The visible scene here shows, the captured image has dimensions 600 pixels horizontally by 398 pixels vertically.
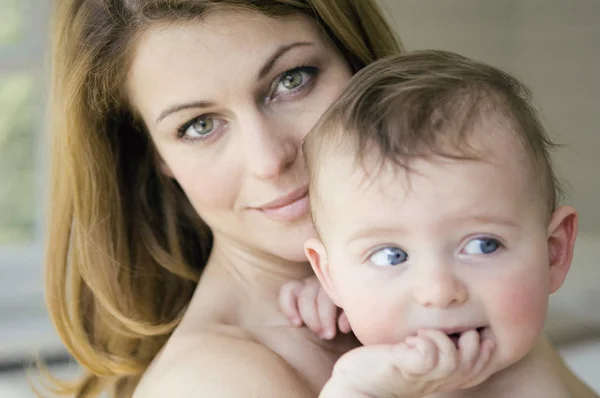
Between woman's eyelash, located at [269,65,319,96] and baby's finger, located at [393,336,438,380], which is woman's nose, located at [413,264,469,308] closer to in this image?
baby's finger, located at [393,336,438,380]

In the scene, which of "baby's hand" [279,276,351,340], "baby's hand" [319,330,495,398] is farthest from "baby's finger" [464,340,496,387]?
"baby's hand" [279,276,351,340]

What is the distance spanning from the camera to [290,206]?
1.61 m

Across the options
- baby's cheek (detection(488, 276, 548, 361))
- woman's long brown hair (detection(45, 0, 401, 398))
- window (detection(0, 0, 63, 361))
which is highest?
baby's cheek (detection(488, 276, 548, 361))

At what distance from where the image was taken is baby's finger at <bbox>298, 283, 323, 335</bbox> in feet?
5.48

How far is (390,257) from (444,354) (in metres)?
0.13

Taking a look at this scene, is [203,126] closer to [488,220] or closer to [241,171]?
[241,171]

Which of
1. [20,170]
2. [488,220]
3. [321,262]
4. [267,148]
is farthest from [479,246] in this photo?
[20,170]

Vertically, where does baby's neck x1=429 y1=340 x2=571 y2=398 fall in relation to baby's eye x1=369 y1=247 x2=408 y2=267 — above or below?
below

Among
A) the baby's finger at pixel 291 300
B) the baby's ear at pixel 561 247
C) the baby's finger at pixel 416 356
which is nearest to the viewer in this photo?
the baby's finger at pixel 416 356

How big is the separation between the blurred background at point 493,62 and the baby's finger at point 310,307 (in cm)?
131

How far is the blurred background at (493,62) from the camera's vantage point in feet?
10.7

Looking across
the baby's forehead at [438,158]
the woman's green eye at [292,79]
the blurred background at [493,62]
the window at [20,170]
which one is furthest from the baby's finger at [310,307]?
the window at [20,170]

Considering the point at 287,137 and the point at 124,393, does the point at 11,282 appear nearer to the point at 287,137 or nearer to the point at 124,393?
the point at 124,393

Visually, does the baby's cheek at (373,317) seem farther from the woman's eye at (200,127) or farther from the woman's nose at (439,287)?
the woman's eye at (200,127)
